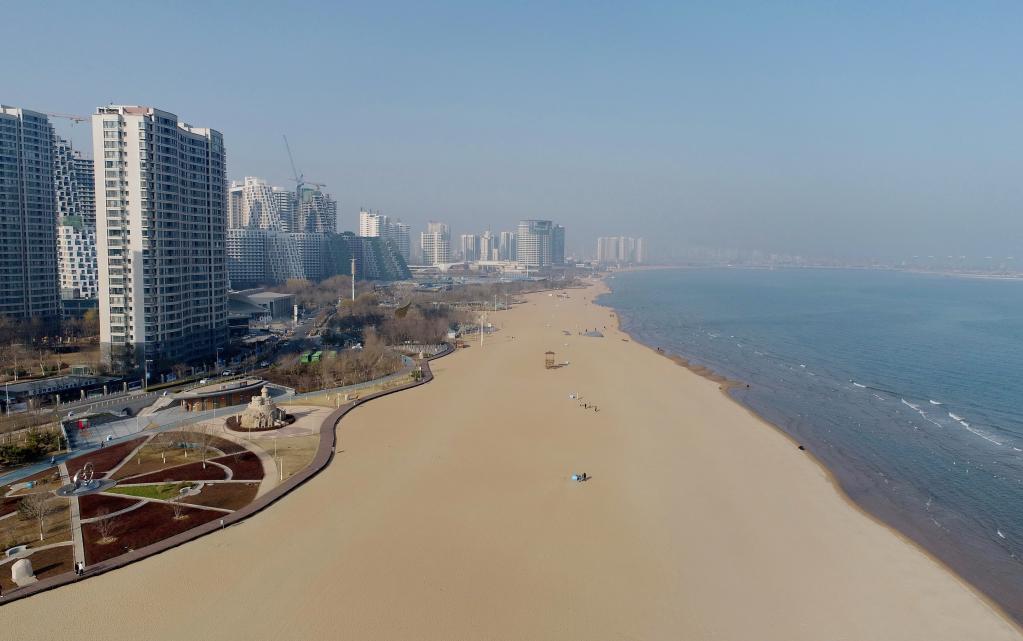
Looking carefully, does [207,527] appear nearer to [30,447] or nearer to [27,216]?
[30,447]

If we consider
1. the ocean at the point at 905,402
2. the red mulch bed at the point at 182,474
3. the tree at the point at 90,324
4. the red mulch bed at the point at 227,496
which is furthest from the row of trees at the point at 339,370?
the ocean at the point at 905,402

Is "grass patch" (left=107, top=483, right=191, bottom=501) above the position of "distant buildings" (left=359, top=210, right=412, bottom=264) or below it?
below

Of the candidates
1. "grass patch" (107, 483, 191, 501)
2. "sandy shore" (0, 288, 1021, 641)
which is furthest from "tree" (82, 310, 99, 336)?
"grass patch" (107, 483, 191, 501)

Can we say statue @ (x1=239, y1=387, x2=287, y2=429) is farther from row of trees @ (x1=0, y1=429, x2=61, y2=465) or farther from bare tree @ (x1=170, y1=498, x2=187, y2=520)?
bare tree @ (x1=170, y1=498, x2=187, y2=520)

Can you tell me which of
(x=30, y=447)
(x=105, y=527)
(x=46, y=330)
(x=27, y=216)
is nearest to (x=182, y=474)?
(x=105, y=527)

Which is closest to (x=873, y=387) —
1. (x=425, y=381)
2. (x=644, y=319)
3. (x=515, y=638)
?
(x=425, y=381)

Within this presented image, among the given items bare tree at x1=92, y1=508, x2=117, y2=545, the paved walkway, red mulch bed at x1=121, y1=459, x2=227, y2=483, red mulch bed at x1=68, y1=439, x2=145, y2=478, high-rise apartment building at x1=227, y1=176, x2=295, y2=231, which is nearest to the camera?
the paved walkway

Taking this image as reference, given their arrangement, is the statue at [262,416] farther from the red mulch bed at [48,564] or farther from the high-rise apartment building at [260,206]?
the high-rise apartment building at [260,206]
